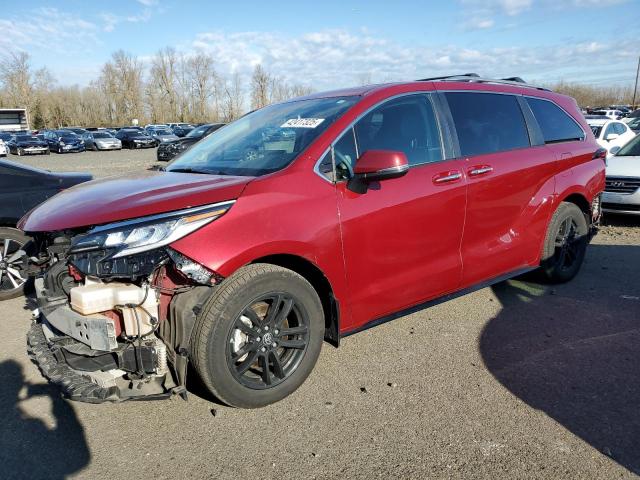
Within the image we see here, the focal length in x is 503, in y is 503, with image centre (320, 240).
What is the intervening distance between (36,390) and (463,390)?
2866mm

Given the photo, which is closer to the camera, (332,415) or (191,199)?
(191,199)

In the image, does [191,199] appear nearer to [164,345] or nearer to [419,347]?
[164,345]

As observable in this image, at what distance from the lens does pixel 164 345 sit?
2.77m

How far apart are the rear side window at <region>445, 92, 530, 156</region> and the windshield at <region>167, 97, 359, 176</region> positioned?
1.00 meters

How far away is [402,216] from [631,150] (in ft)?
25.1

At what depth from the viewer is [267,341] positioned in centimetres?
304

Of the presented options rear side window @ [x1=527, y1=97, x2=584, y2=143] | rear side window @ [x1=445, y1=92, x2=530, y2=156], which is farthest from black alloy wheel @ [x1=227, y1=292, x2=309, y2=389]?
rear side window @ [x1=527, y1=97, x2=584, y2=143]

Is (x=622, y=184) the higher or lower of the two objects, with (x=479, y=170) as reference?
lower

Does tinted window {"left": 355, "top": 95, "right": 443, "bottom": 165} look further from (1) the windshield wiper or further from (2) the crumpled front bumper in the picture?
(2) the crumpled front bumper

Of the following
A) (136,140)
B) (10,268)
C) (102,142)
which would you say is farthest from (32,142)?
(10,268)

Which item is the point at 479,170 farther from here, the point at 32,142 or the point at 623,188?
the point at 32,142

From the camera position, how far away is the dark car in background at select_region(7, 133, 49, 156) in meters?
35.7

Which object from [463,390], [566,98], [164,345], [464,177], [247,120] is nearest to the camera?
[164,345]

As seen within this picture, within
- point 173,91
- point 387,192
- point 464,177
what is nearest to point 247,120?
point 387,192
